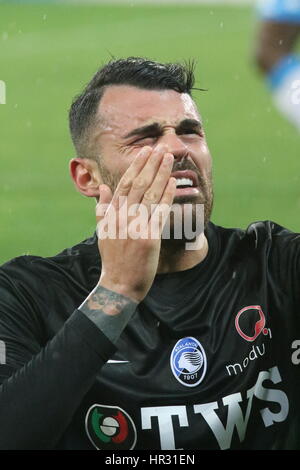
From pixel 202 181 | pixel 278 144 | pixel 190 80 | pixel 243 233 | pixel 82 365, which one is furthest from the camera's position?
pixel 278 144

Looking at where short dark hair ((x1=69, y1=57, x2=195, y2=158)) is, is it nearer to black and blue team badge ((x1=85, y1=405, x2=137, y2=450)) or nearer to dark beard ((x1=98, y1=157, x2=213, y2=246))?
dark beard ((x1=98, y1=157, x2=213, y2=246))

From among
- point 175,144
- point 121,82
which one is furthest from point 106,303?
point 121,82

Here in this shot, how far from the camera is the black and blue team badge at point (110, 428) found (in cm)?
230

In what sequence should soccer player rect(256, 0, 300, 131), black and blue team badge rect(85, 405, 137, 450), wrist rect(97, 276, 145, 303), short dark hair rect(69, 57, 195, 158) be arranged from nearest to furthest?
soccer player rect(256, 0, 300, 131) → wrist rect(97, 276, 145, 303) → black and blue team badge rect(85, 405, 137, 450) → short dark hair rect(69, 57, 195, 158)

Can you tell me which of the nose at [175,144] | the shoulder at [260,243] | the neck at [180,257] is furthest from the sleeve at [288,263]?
the nose at [175,144]

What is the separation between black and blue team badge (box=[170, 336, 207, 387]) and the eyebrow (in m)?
0.58

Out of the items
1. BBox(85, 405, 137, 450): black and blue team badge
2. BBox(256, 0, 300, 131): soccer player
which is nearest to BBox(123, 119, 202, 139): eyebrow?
BBox(256, 0, 300, 131): soccer player

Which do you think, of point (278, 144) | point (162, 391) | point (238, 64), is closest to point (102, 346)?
point (162, 391)

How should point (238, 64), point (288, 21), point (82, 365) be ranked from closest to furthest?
point (288, 21), point (82, 365), point (238, 64)

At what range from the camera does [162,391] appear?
2.33 meters

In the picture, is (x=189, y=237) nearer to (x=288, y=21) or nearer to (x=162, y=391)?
(x=162, y=391)

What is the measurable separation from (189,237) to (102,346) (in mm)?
498

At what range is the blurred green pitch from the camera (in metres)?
5.91

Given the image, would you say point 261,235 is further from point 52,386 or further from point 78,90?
point 78,90
